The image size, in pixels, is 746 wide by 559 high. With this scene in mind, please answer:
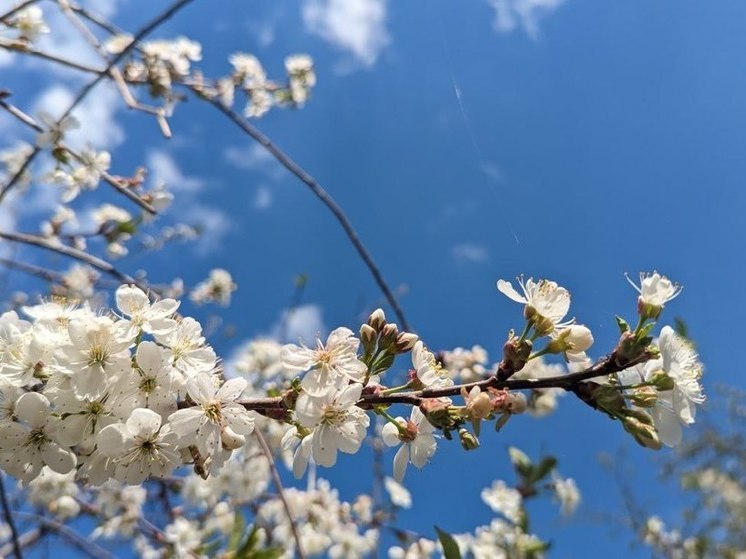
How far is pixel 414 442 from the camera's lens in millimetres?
1113

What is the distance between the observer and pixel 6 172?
390 cm

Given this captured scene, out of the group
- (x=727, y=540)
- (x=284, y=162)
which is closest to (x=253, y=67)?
(x=284, y=162)

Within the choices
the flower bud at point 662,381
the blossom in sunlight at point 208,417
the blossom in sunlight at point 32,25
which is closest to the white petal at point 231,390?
the blossom in sunlight at point 208,417

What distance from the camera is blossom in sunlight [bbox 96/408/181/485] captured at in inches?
37.2

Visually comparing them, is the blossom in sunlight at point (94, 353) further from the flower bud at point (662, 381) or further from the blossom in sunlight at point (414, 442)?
the flower bud at point (662, 381)

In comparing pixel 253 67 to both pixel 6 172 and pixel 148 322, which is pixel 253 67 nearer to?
pixel 6 172

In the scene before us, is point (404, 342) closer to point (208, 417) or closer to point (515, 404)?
point (515, 404)

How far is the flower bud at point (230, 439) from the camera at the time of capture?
39.0 inches

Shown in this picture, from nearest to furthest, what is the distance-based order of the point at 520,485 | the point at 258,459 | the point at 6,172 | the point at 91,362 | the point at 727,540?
the point at 91,362 < the point at 520,485 < the point at 6,172 < the point at 258,459 < the point at 727,540

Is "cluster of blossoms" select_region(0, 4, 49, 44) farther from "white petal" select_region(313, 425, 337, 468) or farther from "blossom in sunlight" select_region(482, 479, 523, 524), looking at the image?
"blossom in sunlight" select_region(482, 479, 523, 524)

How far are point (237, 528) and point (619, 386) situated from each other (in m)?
1.85

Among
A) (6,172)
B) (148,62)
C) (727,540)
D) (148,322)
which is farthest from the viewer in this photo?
(727,540)

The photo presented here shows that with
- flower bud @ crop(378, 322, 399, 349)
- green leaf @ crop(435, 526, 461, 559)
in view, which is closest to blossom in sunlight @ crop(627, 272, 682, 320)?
flower bud @ crop(378, 322, 399, 349)

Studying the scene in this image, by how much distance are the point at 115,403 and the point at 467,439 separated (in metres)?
0.56
